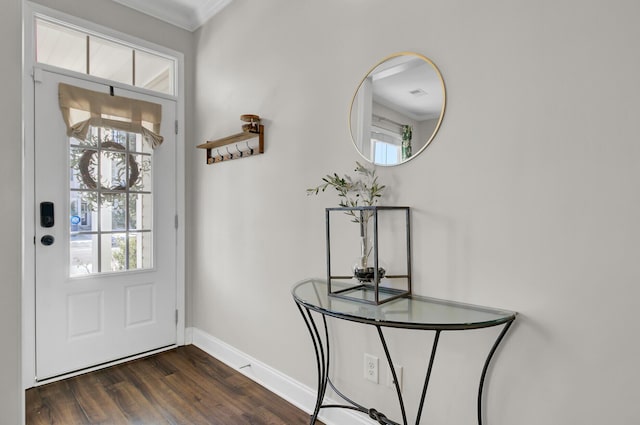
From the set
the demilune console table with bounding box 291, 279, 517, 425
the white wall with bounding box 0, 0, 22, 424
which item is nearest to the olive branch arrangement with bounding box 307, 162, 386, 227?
the demilune console table with bounding box 291, 279, 517, 425

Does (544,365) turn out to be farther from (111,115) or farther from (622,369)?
(111,115)

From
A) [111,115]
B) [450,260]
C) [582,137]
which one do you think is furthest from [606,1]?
[111,115]

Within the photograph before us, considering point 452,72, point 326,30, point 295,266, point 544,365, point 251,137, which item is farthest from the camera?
point 251,137

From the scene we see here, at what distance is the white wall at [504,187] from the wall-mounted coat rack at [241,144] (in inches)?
8.4

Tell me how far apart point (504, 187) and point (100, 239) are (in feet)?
Result: 8.54

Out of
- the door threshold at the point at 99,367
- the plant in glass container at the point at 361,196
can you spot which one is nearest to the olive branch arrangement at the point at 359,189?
the plant in glass container at the point at 361,196

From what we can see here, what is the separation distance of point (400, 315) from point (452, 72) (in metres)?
0.99

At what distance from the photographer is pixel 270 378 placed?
2.27m

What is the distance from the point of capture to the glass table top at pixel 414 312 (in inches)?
46.9

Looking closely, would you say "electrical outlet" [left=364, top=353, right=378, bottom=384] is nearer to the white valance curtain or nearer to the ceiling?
the white valance curtain

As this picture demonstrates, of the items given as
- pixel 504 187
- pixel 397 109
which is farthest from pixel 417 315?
pixel 397 109

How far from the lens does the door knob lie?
2.34m

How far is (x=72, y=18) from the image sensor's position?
2.47 m

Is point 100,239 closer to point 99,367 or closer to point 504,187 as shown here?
point 99,367
